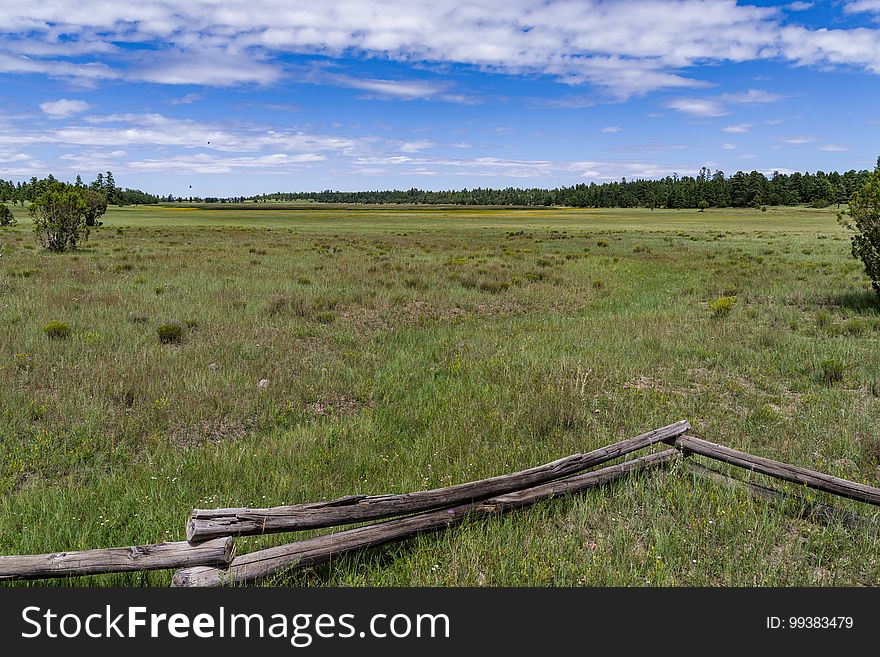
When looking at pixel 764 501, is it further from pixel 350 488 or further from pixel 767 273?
pixel 767 273

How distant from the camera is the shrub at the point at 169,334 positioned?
1157 centimetres

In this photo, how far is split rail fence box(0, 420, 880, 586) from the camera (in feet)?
11.6

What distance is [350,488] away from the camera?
19.1 ft

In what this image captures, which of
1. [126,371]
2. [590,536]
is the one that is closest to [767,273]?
[590,536]

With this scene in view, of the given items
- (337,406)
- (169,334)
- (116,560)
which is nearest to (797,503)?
(116,560)

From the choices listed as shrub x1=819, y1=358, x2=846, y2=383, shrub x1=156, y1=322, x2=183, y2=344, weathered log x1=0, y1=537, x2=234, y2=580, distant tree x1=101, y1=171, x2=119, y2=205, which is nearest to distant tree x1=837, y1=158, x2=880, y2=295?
shrub x1=819, y1=358, x2=846, y2=383

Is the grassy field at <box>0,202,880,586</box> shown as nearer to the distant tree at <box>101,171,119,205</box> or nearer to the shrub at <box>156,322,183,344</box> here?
the shrub at <box>156,322,183,344</box>

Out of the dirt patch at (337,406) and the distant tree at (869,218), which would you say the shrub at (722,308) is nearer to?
the distant tree at (869,218)

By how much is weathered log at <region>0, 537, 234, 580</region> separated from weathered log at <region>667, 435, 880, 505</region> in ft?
16.3

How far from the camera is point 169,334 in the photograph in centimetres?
1163

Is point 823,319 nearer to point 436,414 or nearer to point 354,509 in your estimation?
point 436,414

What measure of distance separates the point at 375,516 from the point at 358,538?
0.71ft

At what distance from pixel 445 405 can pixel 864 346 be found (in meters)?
10.0

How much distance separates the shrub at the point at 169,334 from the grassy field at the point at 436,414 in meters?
0.19
